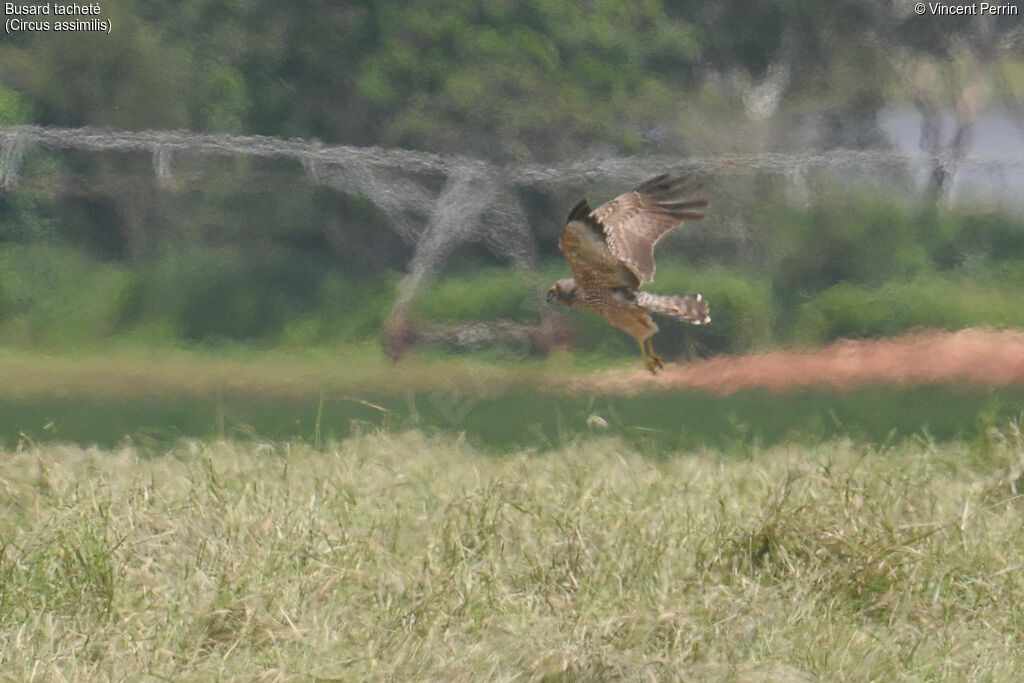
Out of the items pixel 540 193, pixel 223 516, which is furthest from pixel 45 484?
pixel 540 193

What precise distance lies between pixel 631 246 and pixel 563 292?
0.43 metres

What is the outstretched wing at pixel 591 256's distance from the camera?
4.63 meters

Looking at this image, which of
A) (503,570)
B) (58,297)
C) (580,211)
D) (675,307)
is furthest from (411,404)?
(580,211)

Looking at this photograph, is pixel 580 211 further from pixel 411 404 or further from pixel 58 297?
pixel 58 297

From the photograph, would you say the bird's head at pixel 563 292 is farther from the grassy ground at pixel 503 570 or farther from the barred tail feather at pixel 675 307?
the grassy ground at pixel 503 570

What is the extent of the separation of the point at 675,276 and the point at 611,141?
80 cm

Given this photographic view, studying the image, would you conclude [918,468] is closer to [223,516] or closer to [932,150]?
[932,150]

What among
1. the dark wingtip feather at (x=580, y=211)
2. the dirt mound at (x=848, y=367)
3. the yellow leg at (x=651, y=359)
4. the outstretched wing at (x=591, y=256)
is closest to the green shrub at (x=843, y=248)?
the dirt mound at (x=848, y=367)

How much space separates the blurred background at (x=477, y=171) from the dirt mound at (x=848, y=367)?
0.08 m

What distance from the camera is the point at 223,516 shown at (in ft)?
16.4

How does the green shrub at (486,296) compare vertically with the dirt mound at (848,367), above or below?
above

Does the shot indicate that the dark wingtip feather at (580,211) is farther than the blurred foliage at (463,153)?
No

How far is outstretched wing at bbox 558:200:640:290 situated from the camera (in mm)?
4633

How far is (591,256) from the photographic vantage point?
4.95 meters
